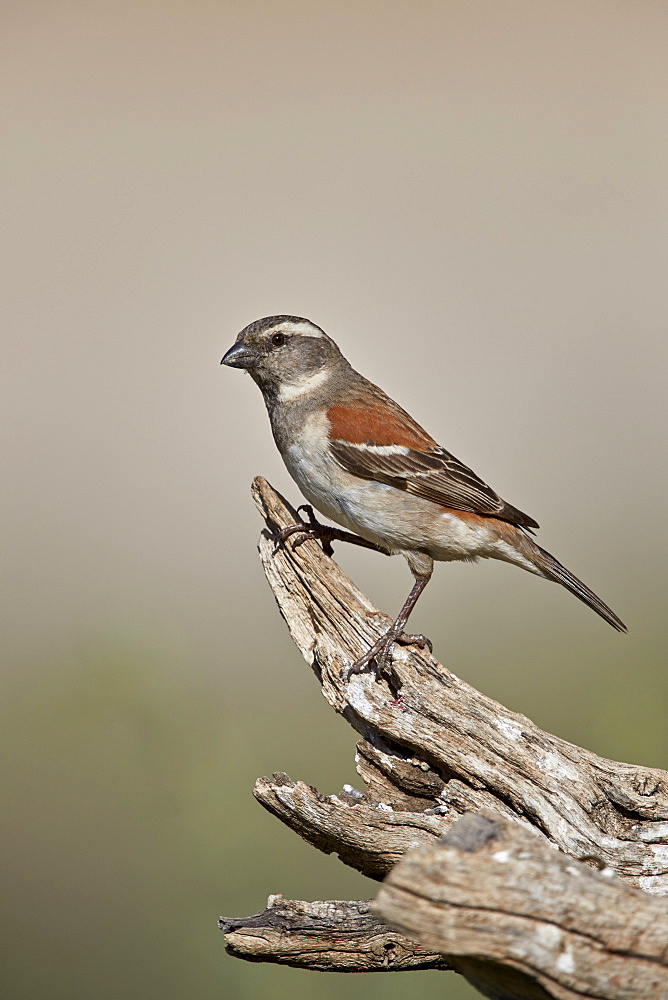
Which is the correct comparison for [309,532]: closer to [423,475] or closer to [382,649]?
[423,475]

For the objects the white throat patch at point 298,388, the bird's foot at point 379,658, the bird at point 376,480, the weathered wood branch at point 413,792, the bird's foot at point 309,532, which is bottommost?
the weathered wood branch at point 413,792

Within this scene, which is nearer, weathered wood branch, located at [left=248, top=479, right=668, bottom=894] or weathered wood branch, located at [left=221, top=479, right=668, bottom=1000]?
weathered wood branch, located at [left=221, top=479, right=668, bottom=1000]

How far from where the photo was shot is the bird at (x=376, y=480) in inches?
163

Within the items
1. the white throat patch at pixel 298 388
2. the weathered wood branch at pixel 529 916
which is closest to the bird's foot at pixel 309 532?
the white throat patch at pixel 298 388

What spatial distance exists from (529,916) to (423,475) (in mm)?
2535

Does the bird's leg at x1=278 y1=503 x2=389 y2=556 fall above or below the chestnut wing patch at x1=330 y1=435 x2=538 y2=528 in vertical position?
below

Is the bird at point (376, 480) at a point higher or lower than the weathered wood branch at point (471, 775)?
higher

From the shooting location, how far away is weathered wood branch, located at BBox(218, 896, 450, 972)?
292 centimetres

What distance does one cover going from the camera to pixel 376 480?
4156mm

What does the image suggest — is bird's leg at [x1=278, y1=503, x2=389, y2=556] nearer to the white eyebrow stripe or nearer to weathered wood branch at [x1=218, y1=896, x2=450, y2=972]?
the white eyebrow stripe

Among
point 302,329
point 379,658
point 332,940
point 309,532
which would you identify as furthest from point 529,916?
point 302,329

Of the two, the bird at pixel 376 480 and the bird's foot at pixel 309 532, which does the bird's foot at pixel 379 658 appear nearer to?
the bird at pixel 376 480

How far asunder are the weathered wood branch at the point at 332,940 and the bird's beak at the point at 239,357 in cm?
246

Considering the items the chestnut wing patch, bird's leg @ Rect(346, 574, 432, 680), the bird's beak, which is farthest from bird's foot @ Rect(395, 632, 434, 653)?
the bird's beak
